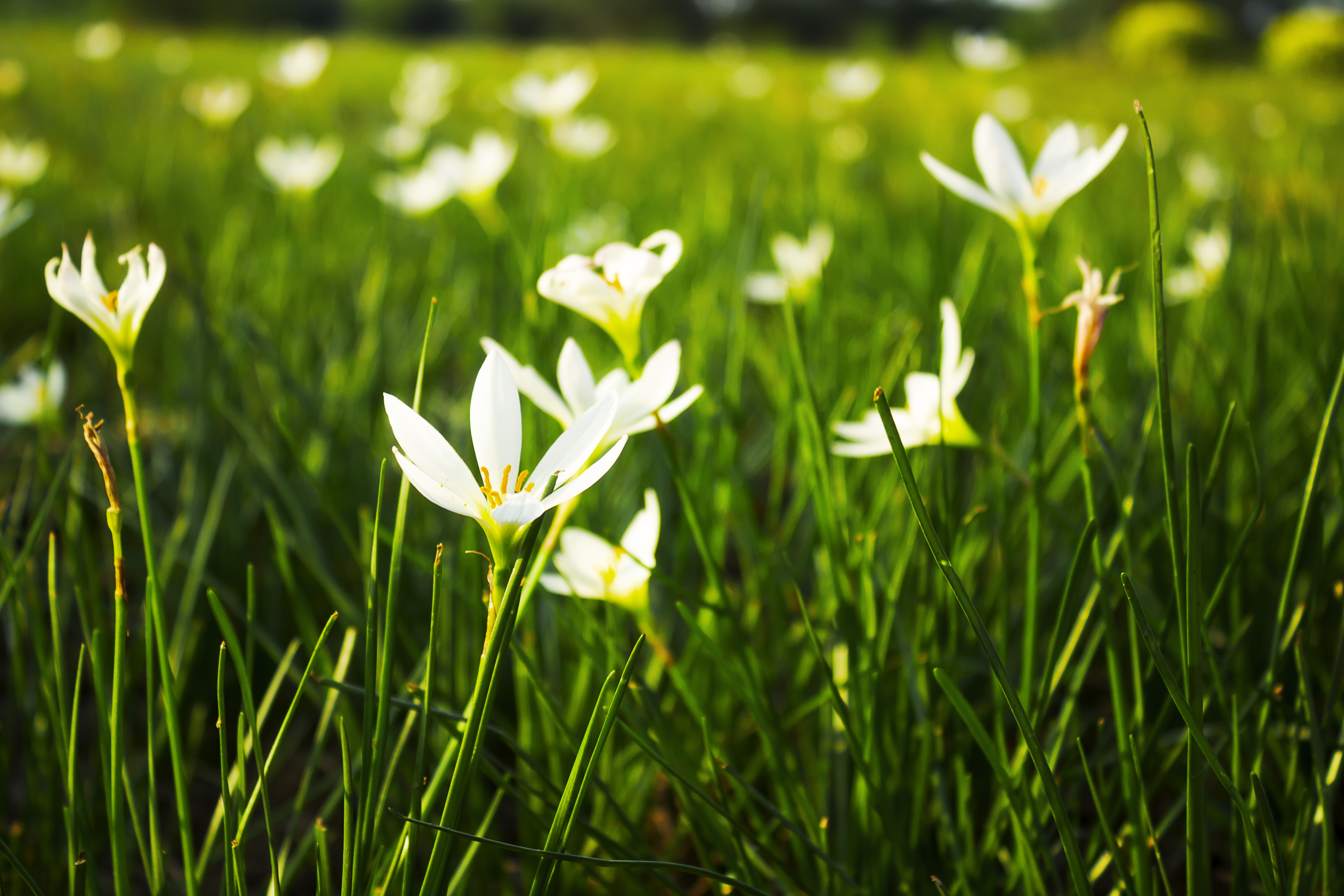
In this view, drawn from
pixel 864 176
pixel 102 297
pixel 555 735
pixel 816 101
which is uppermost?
pixel 816 101

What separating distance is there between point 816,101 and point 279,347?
137 inches

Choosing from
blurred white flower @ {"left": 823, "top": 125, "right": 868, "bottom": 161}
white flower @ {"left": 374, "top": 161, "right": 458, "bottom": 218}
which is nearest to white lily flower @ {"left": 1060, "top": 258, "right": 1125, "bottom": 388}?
white flower @ {"left": 374, "top": 161, "right": 458, "bottom": 218}

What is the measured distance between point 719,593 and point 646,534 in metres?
0.08

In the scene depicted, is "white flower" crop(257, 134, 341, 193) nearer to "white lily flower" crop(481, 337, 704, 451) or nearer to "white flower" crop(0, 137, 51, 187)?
"white flower" crop(0, 137, 51, 187)

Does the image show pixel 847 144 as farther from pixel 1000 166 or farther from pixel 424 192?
pixel 1000 166

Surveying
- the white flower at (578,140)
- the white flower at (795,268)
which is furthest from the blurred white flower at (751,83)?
the white flower at (795,268)

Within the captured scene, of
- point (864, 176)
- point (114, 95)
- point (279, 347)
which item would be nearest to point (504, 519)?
point (279, 347)

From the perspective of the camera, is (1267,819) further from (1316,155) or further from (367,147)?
(367,147)

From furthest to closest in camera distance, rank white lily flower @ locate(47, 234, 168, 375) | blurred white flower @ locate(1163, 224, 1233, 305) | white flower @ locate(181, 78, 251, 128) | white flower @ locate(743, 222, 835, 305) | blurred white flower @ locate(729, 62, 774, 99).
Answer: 1. blurred white flower @ locate(729, 62, 774, 99)
2. white flower @ locate(181, 78, 251, 128)
3. blurred white flower @ locate(1163, 224, 1233, 305)
4. white flower @ locate(743, 222, 835, 305)
5. white lily flower @ locate(47, 234, 168, 375)

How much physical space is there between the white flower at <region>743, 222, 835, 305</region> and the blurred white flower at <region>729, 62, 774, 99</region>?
351 centimetres

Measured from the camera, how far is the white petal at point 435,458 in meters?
0.39

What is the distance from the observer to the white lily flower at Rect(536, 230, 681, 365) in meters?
0.52

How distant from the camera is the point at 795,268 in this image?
3.86 feet

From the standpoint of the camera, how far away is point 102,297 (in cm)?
52
